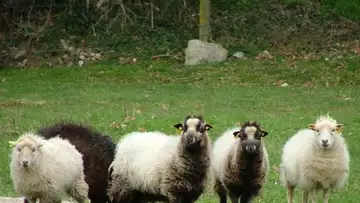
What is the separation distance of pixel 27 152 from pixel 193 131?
2285 millimetres

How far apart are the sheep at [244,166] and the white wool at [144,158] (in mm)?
718

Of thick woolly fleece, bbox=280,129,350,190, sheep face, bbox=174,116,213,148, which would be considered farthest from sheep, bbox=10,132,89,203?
thick woolly fleece, bbox=280,129,350,190

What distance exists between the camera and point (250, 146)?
39.3ft

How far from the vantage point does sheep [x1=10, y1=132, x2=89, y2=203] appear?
11.8 meters

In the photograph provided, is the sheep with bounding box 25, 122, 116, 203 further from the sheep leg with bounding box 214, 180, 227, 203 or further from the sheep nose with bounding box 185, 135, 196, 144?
the sheep nose with bounding box 185, 135, 196, 144

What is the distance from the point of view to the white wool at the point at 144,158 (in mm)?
12156

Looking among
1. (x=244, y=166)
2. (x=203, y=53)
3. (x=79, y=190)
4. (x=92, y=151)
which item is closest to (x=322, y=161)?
(x=244, y=166)

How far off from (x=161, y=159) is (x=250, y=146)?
1281 millimetres

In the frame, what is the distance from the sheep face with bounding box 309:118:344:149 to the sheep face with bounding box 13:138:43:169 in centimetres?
404

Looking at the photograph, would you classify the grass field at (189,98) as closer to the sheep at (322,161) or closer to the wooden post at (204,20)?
the sheep at (322,161)

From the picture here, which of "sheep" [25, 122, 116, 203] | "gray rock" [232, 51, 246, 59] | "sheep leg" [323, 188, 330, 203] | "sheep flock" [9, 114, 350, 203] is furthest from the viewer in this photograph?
"gray rock" [232, 51, 246, 59]

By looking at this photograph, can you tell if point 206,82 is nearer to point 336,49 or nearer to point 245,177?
point 336,49

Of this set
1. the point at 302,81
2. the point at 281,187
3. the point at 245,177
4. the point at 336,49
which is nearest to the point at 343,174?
the point at 245,177

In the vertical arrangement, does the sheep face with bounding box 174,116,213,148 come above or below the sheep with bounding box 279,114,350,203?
above
